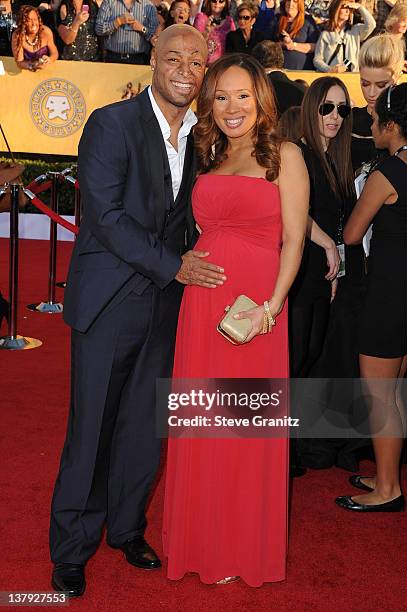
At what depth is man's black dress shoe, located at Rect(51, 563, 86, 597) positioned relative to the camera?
2.88 meters

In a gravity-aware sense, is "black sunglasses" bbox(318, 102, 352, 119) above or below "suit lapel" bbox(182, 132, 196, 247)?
above

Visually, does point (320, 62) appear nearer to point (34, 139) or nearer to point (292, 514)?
point (34, 139)

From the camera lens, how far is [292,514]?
368cm

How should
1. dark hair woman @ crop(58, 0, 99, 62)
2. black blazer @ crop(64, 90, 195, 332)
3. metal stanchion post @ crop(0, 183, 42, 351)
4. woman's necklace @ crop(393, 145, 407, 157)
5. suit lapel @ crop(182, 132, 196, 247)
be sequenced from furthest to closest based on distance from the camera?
dark hair woman @ crop(58, 0, 99, 62) → metal stanchion post @ crop(0, 183, 42, 351) → woman's necklace @ crop(393, 145, 407, 157) → suit lapel @ crop(182, 132, 196, 247) → black blazer @ crop(64, 90, 195, 332)

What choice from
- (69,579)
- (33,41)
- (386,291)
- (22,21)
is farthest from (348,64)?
(69,579)

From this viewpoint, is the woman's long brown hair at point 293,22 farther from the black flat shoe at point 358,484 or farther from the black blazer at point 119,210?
the black blazer at point 119,210

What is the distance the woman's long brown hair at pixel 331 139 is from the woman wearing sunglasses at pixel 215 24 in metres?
6.74

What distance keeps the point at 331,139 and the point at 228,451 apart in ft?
5.46

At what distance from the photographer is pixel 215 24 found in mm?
10445

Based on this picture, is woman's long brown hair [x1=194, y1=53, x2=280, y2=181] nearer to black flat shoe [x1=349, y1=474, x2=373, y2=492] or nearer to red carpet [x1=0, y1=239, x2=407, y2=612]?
red carpet [x1=0, y1=239, x2=407, y2=612]

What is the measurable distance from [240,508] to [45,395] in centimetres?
237

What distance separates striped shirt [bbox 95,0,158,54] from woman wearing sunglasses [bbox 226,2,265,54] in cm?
106

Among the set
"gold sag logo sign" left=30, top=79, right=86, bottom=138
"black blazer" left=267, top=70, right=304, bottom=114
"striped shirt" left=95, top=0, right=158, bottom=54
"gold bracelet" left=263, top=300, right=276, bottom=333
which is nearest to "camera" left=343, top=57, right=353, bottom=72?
"striped shirt" left=95, top=0, right=158, bottom=54

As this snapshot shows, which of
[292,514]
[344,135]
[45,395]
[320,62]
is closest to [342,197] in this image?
[344,135]
